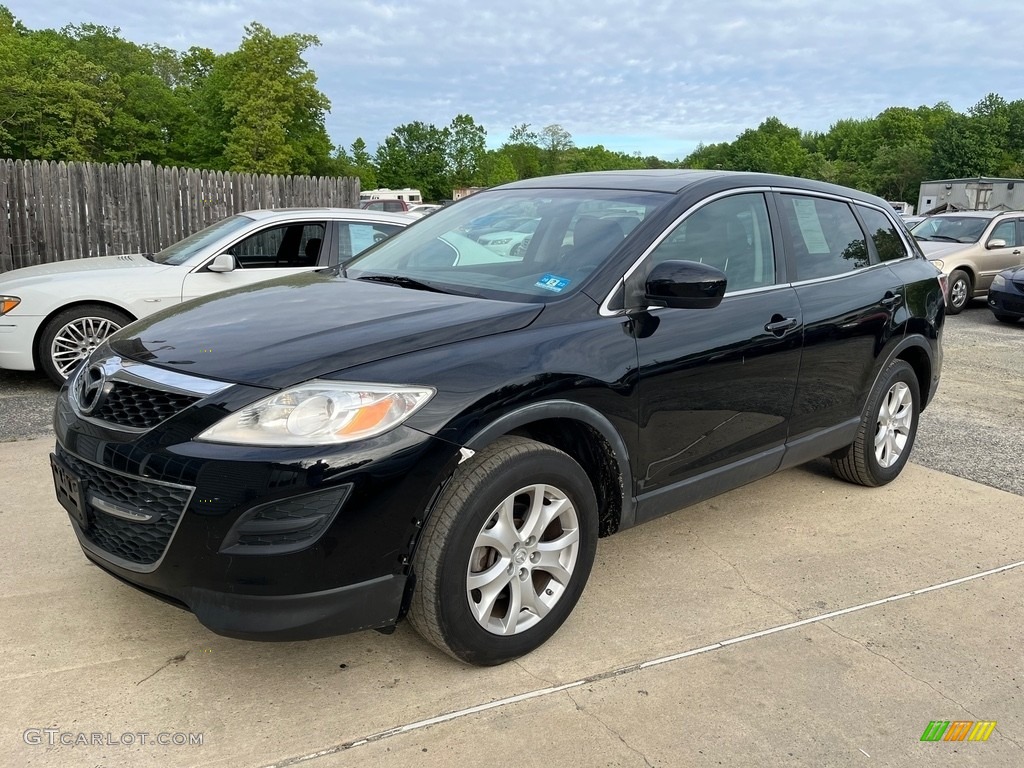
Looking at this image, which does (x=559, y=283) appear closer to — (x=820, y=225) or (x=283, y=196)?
(x=820, y=225)

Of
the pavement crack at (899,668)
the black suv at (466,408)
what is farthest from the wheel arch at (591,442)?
the pavement crack at (899,668)

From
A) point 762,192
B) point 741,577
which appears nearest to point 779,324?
point 762,192

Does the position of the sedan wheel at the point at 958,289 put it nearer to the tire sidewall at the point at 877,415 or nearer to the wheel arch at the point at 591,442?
the tire sidewall at the point at 877,415

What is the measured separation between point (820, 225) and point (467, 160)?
296ft

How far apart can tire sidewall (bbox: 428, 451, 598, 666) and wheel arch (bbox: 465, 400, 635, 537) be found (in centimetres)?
14

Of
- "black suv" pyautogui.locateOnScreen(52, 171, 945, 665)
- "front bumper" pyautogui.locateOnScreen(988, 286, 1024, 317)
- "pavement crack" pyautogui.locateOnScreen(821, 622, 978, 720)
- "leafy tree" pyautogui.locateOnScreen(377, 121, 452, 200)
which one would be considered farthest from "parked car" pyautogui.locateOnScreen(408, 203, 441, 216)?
"leafy tree" pyautogui.locateOnScreen(377, 121, 452, 200)

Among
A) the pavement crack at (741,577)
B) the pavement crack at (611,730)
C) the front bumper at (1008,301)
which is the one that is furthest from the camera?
the front bumper at (1008,301)

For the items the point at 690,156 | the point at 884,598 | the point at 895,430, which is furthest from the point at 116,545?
the point at 690,156

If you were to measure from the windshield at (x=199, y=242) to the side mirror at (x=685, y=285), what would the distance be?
15.9 feet

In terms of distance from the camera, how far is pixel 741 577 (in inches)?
144

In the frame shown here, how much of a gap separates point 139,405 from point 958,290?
13791mm

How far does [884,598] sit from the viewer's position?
3.50m

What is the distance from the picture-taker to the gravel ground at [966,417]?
17.5 feet

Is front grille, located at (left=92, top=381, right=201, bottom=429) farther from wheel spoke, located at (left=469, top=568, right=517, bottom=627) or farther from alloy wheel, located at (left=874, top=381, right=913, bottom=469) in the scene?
alloy wheel, located at (left=874, top=381, right=913, bottom=469)
